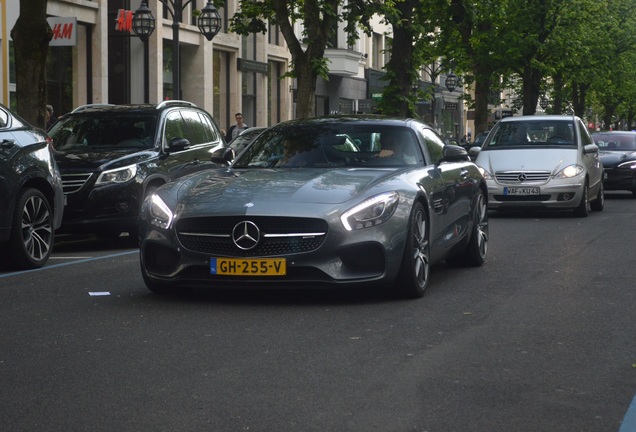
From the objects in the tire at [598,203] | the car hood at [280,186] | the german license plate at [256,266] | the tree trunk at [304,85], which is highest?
the tree trunk at [304,85]

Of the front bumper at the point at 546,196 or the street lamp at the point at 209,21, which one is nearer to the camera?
the front bumper at the point at 546,196

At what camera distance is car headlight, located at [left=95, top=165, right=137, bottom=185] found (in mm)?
14648

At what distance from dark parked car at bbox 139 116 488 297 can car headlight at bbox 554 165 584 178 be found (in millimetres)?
10089

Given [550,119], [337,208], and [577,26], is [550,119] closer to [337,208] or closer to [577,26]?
[337,208]

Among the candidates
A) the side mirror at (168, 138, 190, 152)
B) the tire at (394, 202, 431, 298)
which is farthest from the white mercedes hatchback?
the tire at (394, 202, 431, 298)

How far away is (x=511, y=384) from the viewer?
6.30 m

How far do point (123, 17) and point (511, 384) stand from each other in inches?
1247

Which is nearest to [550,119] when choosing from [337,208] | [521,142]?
[521,142]

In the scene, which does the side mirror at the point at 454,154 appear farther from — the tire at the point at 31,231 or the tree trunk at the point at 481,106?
the tree trunk at the point at 481,106

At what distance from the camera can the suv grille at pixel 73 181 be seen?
1455cm

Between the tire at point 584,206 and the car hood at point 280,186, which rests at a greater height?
the car hood at point 280,186

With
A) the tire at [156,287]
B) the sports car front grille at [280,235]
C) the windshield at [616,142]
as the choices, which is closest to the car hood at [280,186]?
the sports car front grille at [280,235]

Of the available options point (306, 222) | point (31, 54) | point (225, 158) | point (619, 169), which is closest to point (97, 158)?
point (31, 54)

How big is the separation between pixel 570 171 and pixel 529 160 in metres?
0.66
